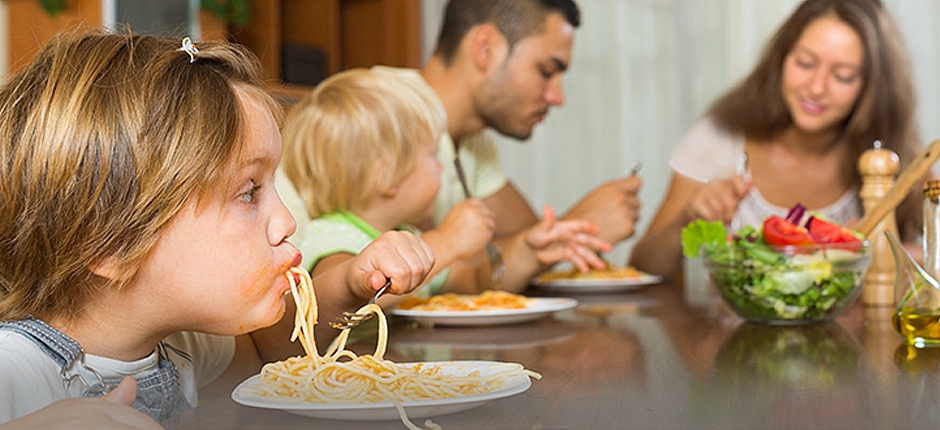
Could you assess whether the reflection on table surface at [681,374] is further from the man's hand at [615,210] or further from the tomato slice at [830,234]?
the man's hand at [615,210]

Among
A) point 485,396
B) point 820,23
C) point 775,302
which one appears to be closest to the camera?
point 485,396

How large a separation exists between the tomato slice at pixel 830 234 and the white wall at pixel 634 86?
2747 millimetres

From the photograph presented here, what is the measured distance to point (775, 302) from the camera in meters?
1.20

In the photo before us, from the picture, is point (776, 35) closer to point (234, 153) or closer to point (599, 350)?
point (599, 350)

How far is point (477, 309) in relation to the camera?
1.28m

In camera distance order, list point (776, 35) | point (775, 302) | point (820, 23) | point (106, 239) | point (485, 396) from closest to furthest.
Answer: point (485, 396)
point (106, 239)
point (775, 302)
point (820, 23)
point (776, 35)

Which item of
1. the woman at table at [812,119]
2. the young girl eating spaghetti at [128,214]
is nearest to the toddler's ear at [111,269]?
the young girl eating spaghetti at [128,214]

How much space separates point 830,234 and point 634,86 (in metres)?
2.91

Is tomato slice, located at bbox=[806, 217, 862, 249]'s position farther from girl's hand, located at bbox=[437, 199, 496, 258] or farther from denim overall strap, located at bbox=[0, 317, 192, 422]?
denim overall strap, located at bbox=[0, 317, 192, 422]

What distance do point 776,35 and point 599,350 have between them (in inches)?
67.8

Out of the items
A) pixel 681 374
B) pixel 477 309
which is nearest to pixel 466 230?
pixel 477 309

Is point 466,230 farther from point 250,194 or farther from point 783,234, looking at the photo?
point 250,194

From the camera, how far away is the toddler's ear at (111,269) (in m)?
0.75

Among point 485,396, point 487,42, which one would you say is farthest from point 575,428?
point 487,42
